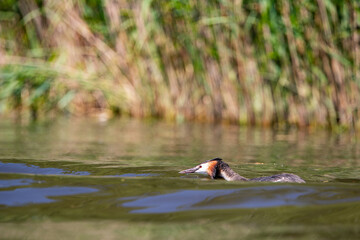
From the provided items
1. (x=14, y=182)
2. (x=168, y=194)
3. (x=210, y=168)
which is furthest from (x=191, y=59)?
(x=168, y=194)

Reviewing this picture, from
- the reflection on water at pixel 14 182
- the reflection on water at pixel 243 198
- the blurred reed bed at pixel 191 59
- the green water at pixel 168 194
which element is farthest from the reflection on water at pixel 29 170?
the blurred reed bed at pixel 191 59

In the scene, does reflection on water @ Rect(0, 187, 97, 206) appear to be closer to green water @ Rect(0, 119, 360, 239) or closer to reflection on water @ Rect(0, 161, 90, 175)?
green water @ Rect(0, 119, 360, 239)

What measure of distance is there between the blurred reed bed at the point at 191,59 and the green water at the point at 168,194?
1.33 meters

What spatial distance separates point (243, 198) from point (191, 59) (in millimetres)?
4600

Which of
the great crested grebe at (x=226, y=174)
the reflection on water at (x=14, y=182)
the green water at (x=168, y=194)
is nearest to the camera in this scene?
the green water at (x=168, y=194)

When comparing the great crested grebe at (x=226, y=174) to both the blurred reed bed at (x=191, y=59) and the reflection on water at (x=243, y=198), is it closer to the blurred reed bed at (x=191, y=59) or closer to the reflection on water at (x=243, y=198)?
the reflection on water at (x=243, y=198)

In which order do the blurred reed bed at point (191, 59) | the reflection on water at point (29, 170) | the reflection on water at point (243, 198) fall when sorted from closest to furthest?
the reflection on water at point (243, 198) < the reflection on water at point (29, 170) < the blurred reed bed at point (191, 59)

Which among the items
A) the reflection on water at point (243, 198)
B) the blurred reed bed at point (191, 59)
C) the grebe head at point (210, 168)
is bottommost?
the reflection on water at point (243, 198)

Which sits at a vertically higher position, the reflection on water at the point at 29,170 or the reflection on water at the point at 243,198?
the reflection on water at the point at 29,170

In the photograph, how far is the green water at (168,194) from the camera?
2.22 metres

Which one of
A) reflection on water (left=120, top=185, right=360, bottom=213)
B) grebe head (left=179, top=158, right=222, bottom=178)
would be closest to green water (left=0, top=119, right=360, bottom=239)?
reflection on water (left=120, top=185, right=360, bottom=213)

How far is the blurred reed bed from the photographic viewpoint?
6266 mm

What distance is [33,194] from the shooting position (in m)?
2.75

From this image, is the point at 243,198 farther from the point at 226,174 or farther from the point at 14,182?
the point at 14,182
